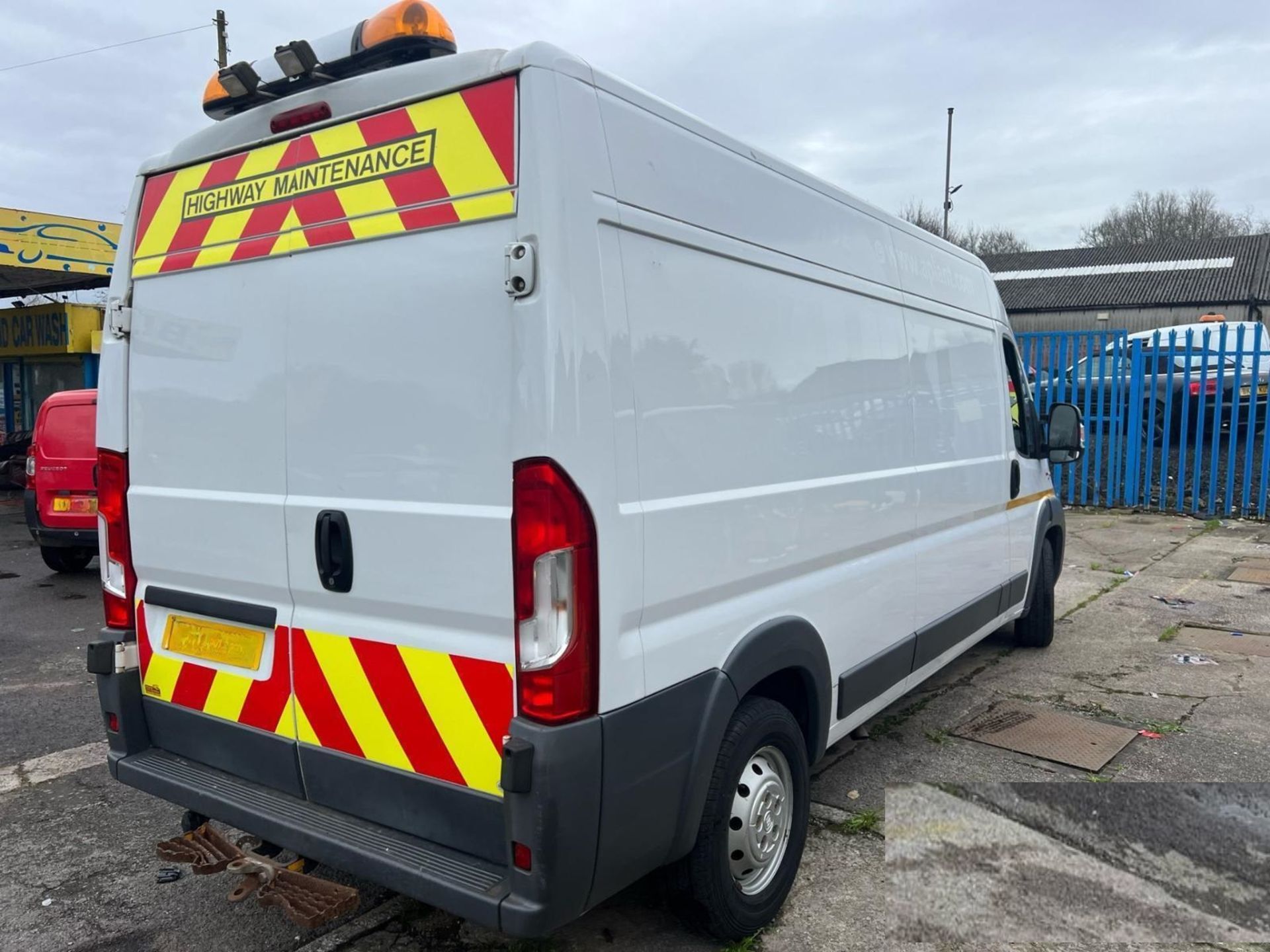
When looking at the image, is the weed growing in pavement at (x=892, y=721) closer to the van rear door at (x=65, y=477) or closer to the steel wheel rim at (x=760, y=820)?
the steel wheel rim at (x=760, y=820)

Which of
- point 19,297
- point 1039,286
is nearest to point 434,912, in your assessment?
point 19,297

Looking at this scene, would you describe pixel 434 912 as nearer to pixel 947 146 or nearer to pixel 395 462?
pixel 395 462

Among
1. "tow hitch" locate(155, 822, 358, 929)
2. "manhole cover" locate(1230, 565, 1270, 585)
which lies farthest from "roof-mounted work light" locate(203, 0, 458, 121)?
"manhole cover" locate(1230, 565, 1270, 585)

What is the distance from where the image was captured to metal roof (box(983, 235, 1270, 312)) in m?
29.7

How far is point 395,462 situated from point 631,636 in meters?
0.76

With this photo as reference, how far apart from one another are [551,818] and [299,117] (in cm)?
205

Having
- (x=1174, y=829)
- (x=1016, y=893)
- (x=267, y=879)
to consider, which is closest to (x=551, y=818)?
(x=267, y=879)

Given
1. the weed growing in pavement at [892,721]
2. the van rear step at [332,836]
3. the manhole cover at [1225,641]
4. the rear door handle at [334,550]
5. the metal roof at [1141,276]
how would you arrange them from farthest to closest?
the metal roof at [1141,276] < the manhole cover at [1225,641] < the weed growing in pavement at [892,721] < the rear door handle at [334,550] < the van rear step at [332,836]

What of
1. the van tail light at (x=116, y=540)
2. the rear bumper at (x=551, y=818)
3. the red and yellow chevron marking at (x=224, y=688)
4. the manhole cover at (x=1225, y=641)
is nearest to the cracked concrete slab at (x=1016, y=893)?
the rear bumper at (x=551, y=818)

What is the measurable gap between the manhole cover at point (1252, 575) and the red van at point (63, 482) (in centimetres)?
1016

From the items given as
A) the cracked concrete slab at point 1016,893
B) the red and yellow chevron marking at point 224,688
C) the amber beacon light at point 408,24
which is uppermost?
the amber beacon light at point 408,24

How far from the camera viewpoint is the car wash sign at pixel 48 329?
17.1 m

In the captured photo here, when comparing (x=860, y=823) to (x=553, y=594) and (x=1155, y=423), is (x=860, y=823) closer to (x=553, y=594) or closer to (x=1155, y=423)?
(x=553, y=594)

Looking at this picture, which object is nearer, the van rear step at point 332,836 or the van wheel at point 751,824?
the van rear step at point 332,836
